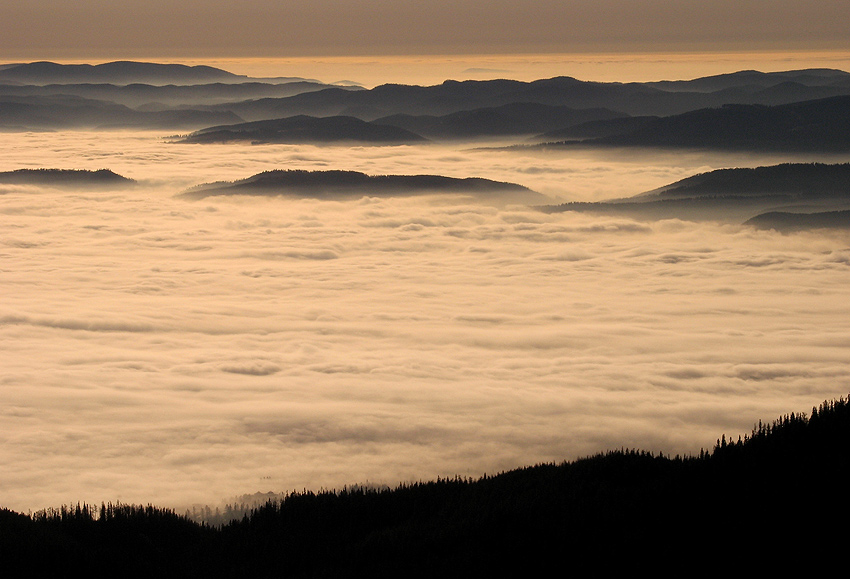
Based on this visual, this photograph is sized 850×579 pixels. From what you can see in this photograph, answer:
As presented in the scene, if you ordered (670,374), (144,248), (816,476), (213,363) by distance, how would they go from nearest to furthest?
1. (816,476)
2. (670,374)
3. (213,363)
4. (144,248)

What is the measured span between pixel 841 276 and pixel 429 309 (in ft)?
232

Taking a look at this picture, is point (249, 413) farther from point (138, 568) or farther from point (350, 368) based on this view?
point (138, 568)

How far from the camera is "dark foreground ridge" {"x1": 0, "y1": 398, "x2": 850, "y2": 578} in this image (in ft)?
33.0

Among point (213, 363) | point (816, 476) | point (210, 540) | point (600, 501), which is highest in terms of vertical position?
point (816, 476)

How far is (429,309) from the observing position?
96.7 metres

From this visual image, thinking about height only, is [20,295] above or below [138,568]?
below

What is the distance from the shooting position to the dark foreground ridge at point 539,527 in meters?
10.0

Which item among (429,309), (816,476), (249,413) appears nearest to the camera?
(816,476)

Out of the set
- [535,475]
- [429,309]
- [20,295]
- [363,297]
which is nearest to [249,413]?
[535,475]

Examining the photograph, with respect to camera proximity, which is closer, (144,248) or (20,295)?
(20,295)

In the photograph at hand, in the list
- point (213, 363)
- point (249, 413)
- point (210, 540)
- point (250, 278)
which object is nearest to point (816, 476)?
point (210, 540)

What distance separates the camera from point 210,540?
1314 cm

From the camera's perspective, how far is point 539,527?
11.4 metres

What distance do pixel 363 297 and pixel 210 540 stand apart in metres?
Answer: 92.0
